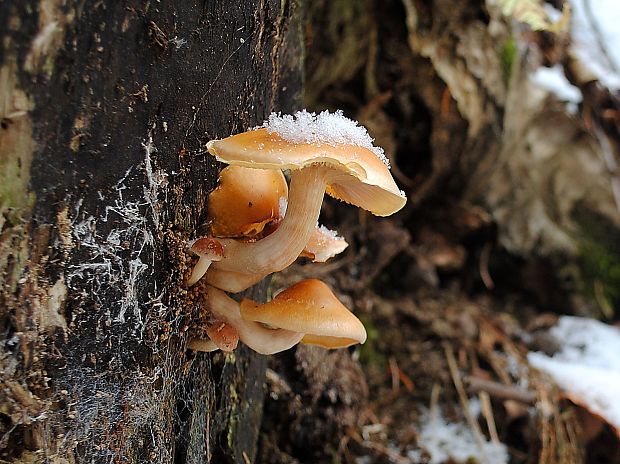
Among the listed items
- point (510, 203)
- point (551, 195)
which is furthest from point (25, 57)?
point (551, 195)

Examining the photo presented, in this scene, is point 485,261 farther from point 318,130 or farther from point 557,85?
point 318,130

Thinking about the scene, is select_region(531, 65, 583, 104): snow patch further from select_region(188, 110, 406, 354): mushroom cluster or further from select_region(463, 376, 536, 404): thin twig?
select_region(188, 110, 406, 354): mushroom cluster

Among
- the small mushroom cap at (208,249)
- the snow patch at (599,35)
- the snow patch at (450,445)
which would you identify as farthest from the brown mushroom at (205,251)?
the snow patch at (599,35)

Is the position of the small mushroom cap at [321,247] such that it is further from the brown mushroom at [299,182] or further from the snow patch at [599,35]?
the snow patch at [599,35]

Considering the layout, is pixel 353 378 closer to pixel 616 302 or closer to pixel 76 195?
pixel 76 195

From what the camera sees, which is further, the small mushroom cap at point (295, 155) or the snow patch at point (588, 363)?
the snow patch at point (588, 363)

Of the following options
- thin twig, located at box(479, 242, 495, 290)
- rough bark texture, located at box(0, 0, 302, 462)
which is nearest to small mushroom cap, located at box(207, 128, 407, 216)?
rough bark texture, located at box(0, 0, 302, 462)
